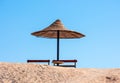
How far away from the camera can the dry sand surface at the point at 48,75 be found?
538 inches

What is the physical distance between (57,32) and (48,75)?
5.25 metres

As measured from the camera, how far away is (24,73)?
45.9ft

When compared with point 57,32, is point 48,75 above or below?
below

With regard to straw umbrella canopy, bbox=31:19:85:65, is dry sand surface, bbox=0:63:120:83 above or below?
below

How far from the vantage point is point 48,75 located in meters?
14.0

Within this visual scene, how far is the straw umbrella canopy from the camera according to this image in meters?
18.6

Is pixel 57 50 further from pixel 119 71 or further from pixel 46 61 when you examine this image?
pixel 119 71

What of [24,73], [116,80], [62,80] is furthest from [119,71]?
[24,73]

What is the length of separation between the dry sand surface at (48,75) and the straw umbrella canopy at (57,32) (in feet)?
13.7

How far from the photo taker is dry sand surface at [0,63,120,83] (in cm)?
1367

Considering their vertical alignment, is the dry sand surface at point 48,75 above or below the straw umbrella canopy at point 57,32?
below

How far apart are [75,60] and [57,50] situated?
1653mm

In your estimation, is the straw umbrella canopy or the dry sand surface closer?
the dry sand surface

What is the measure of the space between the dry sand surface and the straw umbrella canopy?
4168 millimetres
